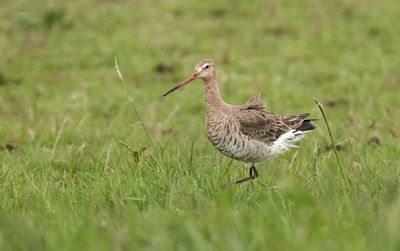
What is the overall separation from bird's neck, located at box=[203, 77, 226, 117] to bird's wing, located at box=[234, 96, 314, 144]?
0.59ft

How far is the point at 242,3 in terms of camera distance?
1594 cm

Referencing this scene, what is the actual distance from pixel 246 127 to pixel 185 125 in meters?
3.71

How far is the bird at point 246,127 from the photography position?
6926 millimetres

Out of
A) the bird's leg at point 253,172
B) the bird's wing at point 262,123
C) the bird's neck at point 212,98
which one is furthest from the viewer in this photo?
the bird's neck at point 212,98

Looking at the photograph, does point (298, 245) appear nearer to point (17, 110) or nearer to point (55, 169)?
point (55, 169)

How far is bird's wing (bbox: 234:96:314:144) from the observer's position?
281 inches

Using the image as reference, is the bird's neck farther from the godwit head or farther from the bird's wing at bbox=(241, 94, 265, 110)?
the bird's wing at bbox=(241, 94, 265, 110)

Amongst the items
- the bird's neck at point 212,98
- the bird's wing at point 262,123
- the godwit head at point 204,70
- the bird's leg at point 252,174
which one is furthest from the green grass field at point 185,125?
the godwit head at point 204,70

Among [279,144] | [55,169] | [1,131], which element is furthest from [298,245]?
[1,131]

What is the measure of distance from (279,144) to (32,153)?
2.54 meters

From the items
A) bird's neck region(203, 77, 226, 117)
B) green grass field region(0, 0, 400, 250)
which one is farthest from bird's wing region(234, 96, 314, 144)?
green grass field region(0, 0, 400, 250)

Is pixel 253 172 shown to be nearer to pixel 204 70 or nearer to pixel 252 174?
pixel 252 174

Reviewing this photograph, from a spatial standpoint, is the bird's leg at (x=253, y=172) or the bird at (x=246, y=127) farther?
the bird at (x=246, y=127)

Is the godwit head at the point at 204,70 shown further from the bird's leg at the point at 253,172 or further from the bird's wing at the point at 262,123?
the bird's leg at the point at 253,172
